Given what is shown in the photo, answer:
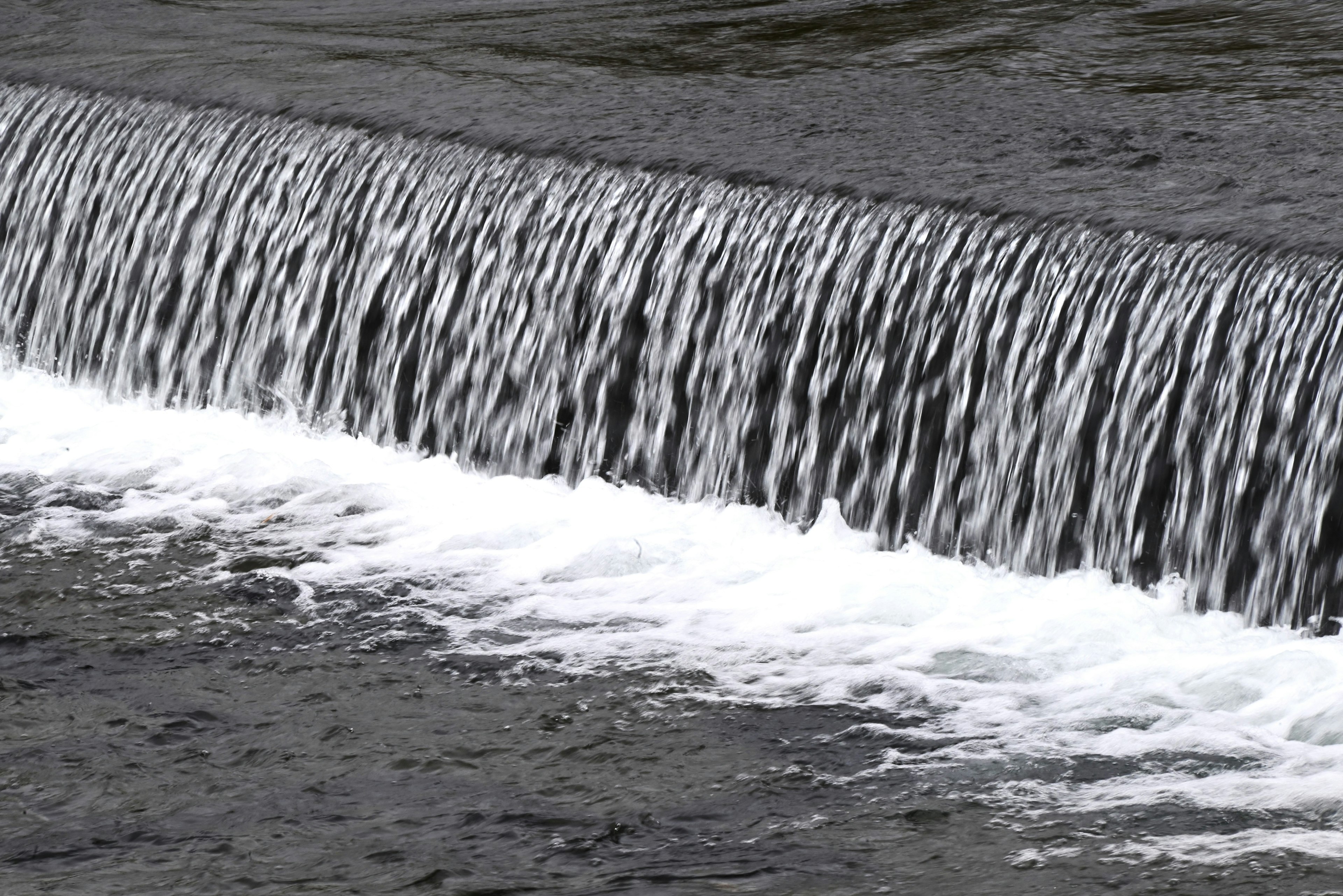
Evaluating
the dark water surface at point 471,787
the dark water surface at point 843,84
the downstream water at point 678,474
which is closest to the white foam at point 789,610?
the downstream water at point 678,474

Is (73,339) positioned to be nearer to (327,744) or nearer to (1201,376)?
(327,744)

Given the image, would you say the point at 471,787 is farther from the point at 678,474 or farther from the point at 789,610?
the point at 678,474

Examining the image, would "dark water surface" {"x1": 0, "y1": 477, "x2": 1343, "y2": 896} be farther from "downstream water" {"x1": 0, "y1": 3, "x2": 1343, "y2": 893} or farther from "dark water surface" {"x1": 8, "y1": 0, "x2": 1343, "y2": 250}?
"dark water surface" {"x1": 8, "y1": 0, "x2": 1343, "y2": 250}

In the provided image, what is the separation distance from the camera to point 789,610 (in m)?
6.00

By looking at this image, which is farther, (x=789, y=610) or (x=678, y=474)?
(x=678, y=474)

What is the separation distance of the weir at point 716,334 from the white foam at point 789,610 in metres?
0.18

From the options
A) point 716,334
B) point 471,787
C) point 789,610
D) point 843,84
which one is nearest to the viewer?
point 471,787

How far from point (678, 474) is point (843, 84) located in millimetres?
2259

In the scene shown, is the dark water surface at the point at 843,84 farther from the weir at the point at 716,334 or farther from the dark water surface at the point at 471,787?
the dark water surface at the point at 471,787

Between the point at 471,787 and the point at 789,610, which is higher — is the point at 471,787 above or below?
below

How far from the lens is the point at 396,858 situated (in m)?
4.49

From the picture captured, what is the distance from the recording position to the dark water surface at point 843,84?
6.87 metres

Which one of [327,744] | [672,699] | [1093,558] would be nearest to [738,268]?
[1093,558]

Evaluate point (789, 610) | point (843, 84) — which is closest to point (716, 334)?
point (789, 610)
